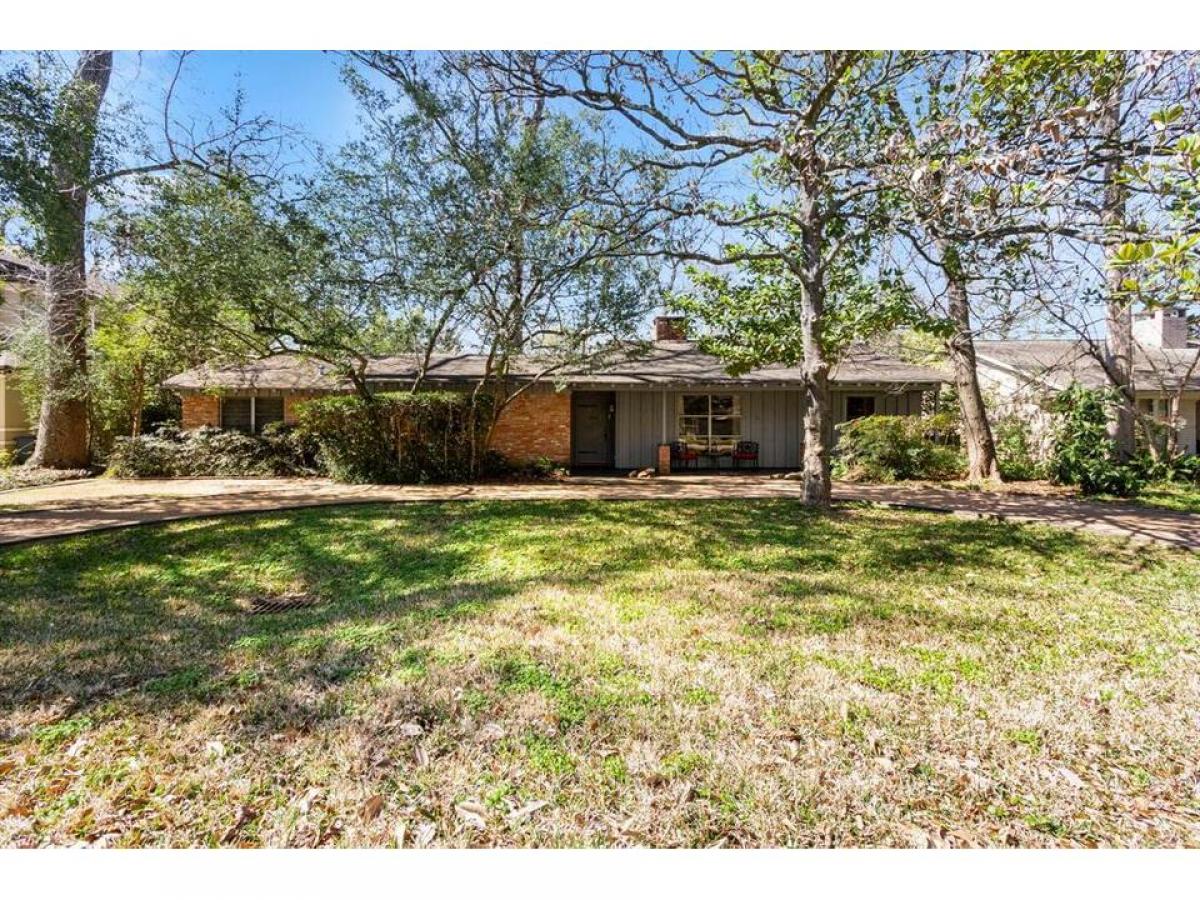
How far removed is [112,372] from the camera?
13.5 metres

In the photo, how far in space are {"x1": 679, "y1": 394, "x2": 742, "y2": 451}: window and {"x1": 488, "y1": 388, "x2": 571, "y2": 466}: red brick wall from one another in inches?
125

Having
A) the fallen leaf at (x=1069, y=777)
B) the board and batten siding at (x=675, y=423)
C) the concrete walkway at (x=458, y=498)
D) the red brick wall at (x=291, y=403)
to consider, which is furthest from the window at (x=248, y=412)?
the fallen leaf at (x=1069, y=777)

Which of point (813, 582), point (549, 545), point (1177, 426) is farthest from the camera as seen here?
point (1177, 426)

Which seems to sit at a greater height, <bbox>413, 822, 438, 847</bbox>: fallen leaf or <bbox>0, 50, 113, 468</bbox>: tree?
<bbox>0, 50, 113, 468</bbox>: tree

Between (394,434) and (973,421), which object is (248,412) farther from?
(973,421)

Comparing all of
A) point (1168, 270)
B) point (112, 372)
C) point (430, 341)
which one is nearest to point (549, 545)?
point (1168, 270)

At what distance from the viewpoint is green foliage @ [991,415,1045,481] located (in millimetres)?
12078

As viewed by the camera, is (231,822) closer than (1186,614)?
Yes

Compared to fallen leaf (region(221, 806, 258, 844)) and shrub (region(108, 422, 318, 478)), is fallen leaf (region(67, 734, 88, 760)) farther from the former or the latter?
shrub (region(108, 422, 318, 478))

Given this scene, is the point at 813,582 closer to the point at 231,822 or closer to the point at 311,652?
the point at 311,652

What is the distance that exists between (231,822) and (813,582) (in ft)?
14.2

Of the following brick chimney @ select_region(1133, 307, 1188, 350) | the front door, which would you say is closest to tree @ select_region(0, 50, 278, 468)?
the front door

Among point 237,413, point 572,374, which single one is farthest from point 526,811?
point 237,413
